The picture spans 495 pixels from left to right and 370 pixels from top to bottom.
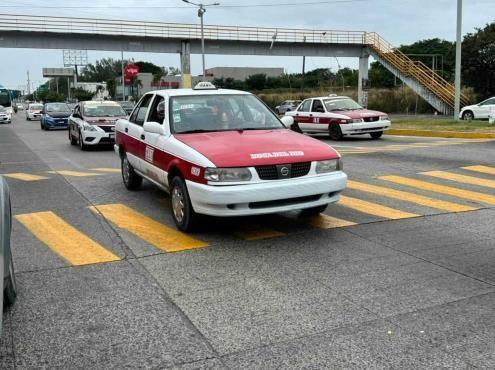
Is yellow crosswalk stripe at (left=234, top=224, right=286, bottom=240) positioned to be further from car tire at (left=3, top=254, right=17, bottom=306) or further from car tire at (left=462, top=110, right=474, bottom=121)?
car tire at (left=462, top=110, right=474, bottom=121)

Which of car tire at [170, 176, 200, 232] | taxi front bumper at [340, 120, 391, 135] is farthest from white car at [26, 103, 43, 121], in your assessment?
car tire at [170, 176, 200, 232]

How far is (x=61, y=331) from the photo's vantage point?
411 centimetres

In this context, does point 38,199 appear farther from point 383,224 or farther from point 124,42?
point 124,42

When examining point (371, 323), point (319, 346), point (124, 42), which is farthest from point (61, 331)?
point (124, 42)

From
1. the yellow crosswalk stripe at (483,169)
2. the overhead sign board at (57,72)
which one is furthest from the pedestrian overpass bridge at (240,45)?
the overhead sign board at (57,72)

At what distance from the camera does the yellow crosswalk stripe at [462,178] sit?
32.8ft

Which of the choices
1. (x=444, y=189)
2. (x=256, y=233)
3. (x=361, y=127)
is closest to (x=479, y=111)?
(x=361, y=127)

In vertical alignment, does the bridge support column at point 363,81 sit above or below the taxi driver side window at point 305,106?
above

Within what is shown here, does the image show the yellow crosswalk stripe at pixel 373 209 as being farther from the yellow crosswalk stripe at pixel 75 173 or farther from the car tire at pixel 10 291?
the yellow crosswalk stripe at pixel 75 173

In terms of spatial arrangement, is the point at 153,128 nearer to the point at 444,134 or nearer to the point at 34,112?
the point at 444,134

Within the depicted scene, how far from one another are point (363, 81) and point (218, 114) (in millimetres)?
40522

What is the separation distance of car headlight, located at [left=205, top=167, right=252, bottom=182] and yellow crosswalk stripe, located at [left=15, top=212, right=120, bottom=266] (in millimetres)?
1293

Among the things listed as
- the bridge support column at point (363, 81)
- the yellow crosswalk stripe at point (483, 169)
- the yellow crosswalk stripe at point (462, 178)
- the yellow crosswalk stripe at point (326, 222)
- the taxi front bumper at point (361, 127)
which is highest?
the bridge support column at point (363, 81)

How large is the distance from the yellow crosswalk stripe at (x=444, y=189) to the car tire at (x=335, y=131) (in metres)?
8.92
